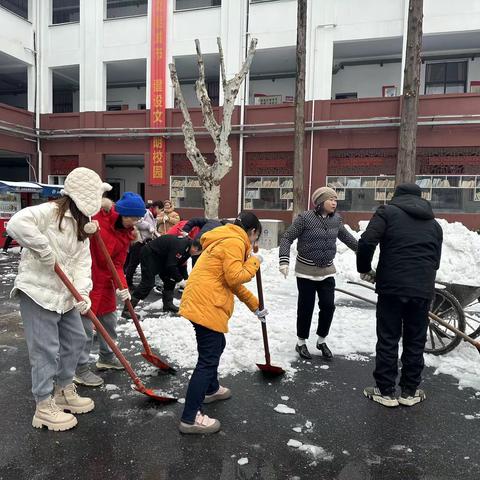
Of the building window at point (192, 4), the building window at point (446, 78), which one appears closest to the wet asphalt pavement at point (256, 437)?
the building window at point (446, 78)

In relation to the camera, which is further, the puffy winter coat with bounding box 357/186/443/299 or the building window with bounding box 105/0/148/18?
the building window with bounding box 105/0/148/18

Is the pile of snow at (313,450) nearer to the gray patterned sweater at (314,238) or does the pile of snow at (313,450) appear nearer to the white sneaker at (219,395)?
the white sneaker at (219,395)

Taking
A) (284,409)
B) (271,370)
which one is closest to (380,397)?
(284,409)

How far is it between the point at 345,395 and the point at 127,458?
6.19 ft

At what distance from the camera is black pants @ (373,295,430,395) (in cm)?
345

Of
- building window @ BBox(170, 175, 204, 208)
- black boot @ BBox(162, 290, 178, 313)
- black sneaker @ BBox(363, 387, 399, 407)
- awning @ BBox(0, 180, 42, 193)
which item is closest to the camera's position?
black sneaker @ BBox(363, 387, 399, 407)

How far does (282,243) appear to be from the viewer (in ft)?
15.2

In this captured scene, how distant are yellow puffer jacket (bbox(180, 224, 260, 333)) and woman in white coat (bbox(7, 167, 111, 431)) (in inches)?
30.5

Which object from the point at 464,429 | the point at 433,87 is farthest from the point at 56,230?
the point at 433,87

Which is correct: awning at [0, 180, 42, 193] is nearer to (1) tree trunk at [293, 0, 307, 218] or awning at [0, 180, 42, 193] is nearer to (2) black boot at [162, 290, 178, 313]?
(1) tree trunk at [293, 0, 307, 218]

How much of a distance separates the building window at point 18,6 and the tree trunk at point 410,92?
16197 mm

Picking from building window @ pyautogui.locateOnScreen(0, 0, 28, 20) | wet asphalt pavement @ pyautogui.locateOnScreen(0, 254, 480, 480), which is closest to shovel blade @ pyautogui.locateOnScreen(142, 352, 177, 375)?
wet asphalt pavement @ pyautogui.locateOnScreen(0, 254, 480, 480)

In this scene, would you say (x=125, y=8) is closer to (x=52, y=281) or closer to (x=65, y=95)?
(x=65, y=95)

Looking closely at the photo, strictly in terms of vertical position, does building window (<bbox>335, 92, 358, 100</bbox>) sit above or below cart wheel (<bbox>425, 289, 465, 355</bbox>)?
above
